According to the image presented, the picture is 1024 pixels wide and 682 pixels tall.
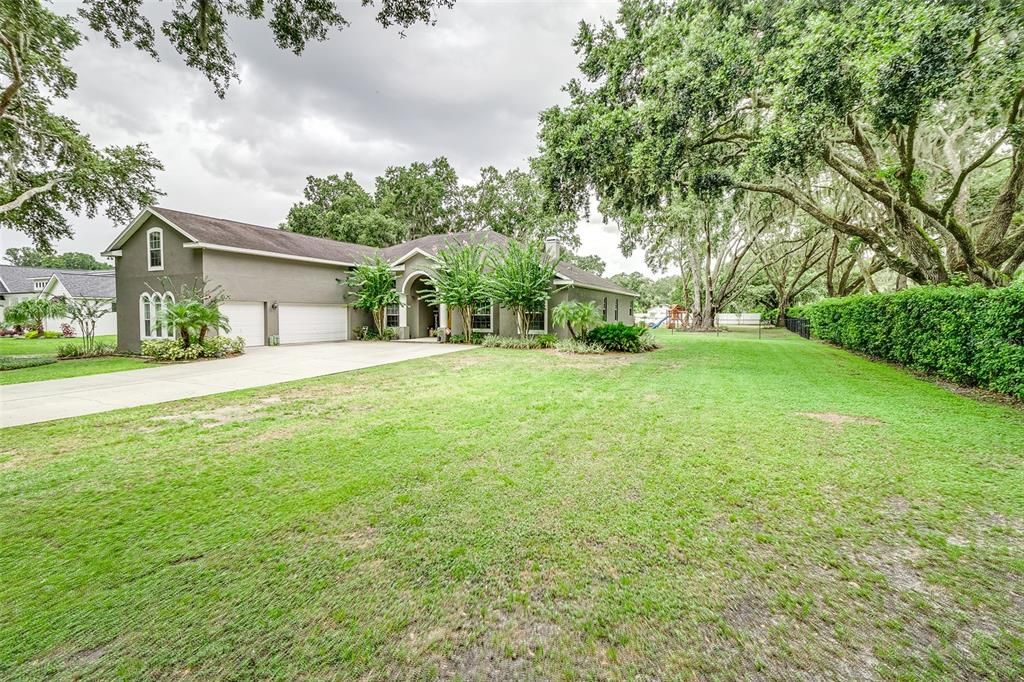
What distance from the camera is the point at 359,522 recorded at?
10.0 ft

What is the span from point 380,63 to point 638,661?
37.8 ft

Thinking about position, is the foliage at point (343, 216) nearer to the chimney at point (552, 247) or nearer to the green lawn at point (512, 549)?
the chimney at point (552, 247)

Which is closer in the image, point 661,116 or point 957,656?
point 957,656

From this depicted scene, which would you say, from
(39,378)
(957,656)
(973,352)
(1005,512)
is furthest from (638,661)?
(39,378)

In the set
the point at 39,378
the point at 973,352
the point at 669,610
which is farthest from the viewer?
the point at 39,378

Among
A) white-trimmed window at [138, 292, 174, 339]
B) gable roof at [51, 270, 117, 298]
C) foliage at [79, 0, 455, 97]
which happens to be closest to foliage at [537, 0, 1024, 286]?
foliage at [79, 0, 455, 97]

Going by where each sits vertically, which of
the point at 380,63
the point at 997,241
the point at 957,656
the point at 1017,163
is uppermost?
the point at 380,63

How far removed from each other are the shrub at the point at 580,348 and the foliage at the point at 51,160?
58.1 ft

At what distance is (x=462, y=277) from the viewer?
16094 mm

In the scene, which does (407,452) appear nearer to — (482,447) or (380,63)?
(482,447)

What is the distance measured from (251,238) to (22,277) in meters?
36.0

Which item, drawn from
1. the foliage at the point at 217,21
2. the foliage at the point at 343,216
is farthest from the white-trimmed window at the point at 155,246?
the foliage at the point at 343,216

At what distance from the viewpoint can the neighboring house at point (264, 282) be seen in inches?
578

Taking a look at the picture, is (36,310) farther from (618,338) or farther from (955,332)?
(955,332)
